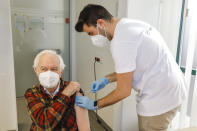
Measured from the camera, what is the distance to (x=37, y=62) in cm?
132

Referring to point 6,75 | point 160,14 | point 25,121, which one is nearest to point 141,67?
point 160,14

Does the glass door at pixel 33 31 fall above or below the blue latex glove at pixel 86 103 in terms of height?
above

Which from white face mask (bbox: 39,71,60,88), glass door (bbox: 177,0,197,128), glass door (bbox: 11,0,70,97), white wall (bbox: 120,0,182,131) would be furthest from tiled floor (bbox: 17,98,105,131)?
white face mask (bbox: 39,71,60,88)

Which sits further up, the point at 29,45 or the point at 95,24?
the point at 95,24

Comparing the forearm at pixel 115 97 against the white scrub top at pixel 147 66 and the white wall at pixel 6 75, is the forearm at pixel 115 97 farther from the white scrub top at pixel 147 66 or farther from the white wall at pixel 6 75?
the white wall at pixel 6 75

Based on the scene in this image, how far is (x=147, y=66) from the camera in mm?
1147

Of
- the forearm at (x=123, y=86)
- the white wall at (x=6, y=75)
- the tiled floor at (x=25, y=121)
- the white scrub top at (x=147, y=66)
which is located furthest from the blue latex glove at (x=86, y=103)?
the tiled floor at (x=25, y=121)

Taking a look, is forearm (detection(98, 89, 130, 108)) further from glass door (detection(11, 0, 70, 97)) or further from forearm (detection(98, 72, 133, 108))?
glass door (detection(11, 0, 70, 97))

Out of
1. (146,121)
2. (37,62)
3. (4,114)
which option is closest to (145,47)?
(146,121)

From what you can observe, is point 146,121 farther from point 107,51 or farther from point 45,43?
point 45,43

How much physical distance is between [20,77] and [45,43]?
0.86m

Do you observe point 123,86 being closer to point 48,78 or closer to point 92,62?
point 48,78

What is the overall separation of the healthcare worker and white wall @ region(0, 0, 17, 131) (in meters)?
1.07

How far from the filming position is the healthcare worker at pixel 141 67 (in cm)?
109
